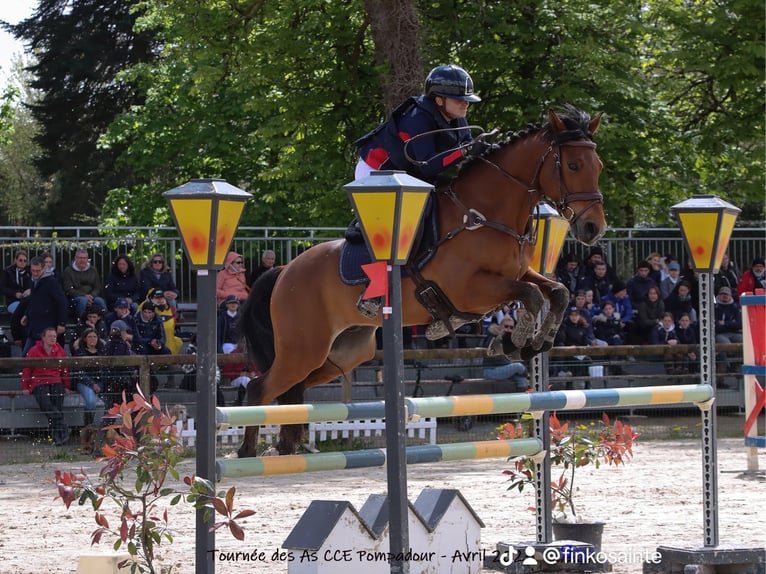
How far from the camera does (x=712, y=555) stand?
565cm

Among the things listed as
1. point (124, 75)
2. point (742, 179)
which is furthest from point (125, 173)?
point (742, 179)

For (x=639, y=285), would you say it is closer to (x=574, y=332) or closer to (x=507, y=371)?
(x=574, y=332)

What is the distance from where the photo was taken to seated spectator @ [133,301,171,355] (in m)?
11.8

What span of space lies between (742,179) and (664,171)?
206cm

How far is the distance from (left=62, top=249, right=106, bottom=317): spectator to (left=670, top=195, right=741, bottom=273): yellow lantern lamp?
7.84 metres

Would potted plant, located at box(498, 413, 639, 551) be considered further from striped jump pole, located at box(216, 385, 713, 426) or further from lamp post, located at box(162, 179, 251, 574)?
lamp post, located at box(162, 179, 251, 574)

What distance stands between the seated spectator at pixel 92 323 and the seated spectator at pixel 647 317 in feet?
20.6

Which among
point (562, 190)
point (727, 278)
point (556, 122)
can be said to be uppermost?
point (556, 122)

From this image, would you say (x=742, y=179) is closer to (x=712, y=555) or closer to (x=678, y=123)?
(x=678, y=123)

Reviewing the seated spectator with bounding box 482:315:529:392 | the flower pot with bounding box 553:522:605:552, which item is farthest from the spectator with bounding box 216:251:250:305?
the flower pot with bounding box 553:522:605:552

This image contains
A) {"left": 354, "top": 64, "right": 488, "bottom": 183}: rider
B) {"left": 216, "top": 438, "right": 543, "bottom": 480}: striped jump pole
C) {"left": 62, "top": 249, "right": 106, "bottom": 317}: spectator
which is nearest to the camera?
{"left": 216, "top": 438, "right": 543, "bottom": 480}: striped jump pole

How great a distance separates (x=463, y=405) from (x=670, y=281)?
993cm

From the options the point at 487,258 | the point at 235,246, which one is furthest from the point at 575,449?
the point at 235,246

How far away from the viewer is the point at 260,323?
763cm
